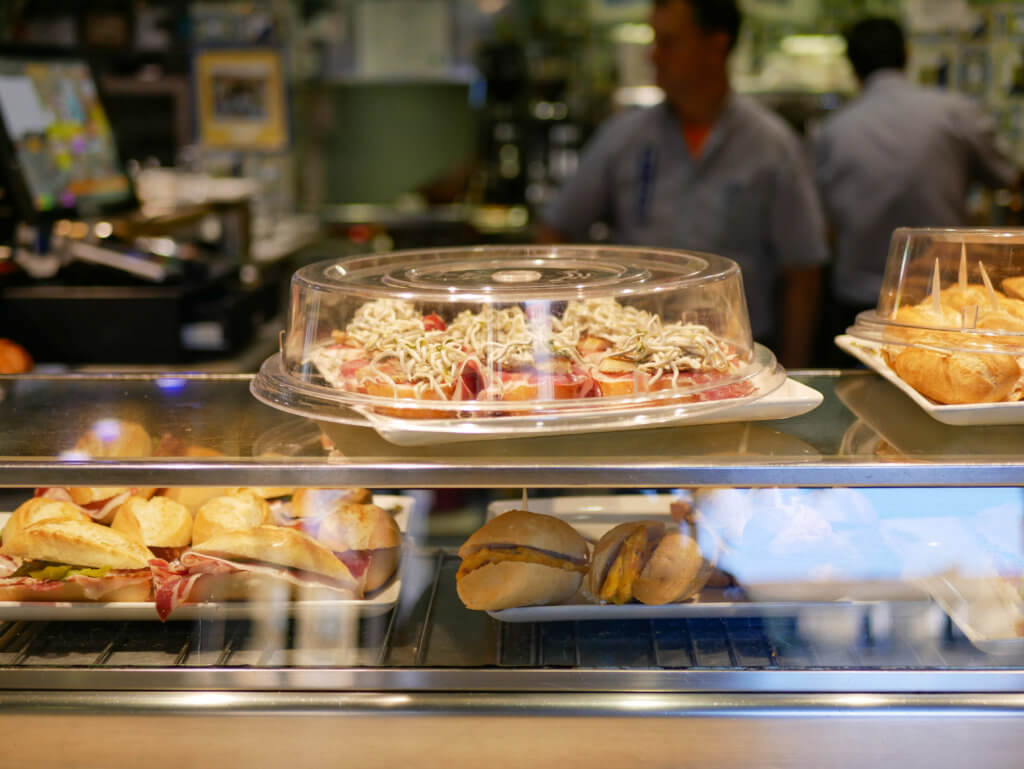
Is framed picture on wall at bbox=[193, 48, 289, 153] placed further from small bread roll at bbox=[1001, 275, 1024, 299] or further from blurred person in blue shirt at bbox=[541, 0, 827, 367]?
small bread roll at bbox=[1001, 275, 1024, 299]

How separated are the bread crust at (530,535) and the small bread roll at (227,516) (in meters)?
0.27

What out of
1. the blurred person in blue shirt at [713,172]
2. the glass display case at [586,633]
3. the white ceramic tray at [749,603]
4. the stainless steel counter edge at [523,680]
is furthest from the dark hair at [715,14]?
the stainless steel counter edge at [523,680]

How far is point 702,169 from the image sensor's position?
3154mm

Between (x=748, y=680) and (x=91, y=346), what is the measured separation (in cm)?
192

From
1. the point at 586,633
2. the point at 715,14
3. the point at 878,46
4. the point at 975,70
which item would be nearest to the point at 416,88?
the point at 975,70

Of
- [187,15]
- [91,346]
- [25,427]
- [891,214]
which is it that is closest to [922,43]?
[891,214]

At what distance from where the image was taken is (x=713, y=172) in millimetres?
3152

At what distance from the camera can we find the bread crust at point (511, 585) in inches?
49.8

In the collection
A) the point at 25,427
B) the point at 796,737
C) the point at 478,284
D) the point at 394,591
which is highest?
the point at 478,284

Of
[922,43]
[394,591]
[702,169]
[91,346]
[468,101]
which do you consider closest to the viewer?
[394,591]

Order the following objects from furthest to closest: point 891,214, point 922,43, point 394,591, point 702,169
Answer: point 922,43
point 891,214
point 702,169
point 394,591

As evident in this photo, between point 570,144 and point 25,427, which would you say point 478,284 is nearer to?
point 25,427

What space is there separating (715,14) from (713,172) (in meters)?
0.45

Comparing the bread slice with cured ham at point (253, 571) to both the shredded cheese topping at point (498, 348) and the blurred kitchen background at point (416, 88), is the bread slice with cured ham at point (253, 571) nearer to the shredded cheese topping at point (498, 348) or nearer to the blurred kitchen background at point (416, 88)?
the shredded cheese topping at point (498, 348)
